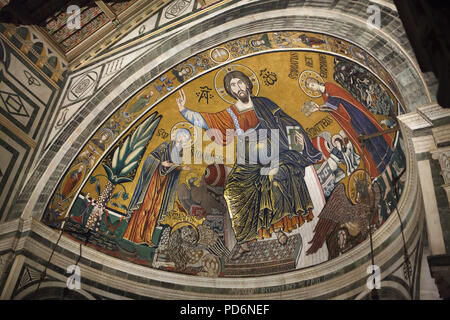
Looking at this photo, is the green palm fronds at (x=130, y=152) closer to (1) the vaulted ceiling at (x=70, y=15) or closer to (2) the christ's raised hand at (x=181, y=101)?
(2) the christ's raised hand at (x=181, y=101)

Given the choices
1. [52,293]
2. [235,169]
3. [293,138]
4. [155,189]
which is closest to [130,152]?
[155,189]

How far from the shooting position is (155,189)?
11.1 metres

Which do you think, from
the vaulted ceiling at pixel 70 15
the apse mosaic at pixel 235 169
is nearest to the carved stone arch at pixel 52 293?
the apse mosaic at pixel 235 169

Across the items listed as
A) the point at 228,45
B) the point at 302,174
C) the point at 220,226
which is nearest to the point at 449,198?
the point at 302,174

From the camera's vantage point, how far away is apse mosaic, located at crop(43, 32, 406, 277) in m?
9.59

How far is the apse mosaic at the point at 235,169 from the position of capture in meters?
9.59

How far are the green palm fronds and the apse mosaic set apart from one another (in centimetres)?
2

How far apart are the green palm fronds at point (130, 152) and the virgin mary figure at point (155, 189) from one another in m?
0.31

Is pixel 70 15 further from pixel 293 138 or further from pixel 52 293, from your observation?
pixel 52 293

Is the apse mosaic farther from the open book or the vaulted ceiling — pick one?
the vaulted ceiling

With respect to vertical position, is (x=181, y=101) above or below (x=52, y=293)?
above

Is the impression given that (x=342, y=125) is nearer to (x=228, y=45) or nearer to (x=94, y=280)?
(x=228, y=45)

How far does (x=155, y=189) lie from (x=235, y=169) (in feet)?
6.68

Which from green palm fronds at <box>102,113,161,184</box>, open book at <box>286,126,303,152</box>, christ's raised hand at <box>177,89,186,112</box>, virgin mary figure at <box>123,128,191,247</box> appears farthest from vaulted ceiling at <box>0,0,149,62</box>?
open book at <box>286,126,303,152</box>
